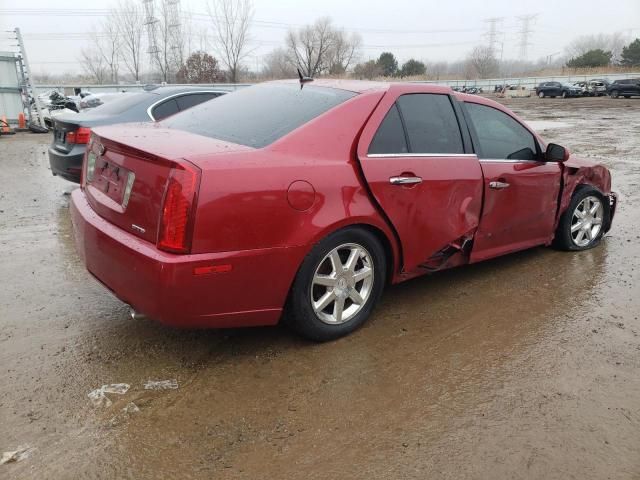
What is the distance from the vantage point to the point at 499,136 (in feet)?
13.7

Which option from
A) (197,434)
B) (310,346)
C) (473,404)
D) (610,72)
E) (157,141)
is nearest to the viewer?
(197,434)

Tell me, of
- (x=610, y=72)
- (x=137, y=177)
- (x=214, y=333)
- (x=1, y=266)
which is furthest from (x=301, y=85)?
(x=610, y=72)

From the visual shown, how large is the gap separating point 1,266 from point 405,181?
11.4 ft

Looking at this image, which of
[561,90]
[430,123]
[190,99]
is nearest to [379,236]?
[430,123]

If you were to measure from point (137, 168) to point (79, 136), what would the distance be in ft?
13.4

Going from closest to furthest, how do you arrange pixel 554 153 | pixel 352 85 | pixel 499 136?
pixel 352 85 < pixel 499 136 < pixel 554 153

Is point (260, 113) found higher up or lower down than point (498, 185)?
higher up

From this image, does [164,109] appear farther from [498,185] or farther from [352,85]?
[498,185]

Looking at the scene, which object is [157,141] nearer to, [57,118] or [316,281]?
[316,281]

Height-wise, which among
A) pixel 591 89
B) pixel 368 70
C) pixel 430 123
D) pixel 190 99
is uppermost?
pixel 368 70

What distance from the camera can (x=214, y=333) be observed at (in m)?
3.34

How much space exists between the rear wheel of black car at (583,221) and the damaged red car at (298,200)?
35.7 inches

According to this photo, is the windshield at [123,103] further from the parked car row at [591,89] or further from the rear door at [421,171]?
the parked car row at [591,89]

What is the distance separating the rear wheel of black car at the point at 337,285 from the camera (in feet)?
9.82
